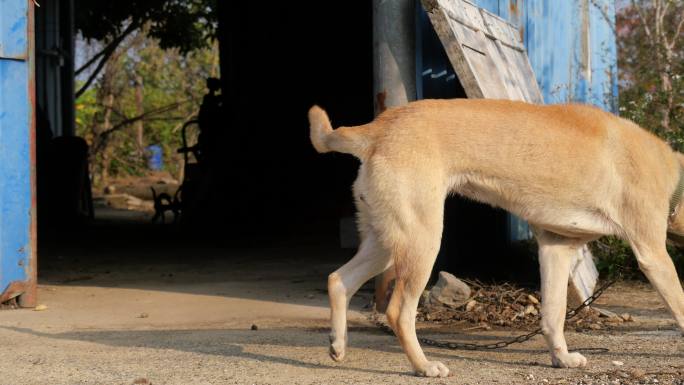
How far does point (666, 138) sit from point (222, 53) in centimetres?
903

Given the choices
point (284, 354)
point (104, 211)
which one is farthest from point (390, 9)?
point (104, 211)

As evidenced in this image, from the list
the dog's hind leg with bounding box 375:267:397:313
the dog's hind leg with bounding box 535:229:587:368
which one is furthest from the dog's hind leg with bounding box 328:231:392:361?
the dog's hind leg with bounding box 375:267:397:313

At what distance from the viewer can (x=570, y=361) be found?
502 cm

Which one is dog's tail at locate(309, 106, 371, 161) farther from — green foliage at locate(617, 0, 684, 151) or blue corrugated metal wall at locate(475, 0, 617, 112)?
green foliage at locate(617, 0, 684, 151)

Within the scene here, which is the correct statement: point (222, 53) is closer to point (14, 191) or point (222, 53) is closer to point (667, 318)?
point (14, 191)

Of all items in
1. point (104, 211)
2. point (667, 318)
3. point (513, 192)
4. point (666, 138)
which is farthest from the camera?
point (104, 211)

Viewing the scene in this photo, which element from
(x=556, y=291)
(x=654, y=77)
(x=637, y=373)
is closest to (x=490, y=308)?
(x=556, y=291)

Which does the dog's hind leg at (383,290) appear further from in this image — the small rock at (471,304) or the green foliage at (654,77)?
the green foliage at (654,77)

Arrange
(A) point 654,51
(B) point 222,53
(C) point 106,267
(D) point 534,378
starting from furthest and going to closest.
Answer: (B) point 222,53, (A) point 654,51, (C) point 106,267, (D) point 534,378

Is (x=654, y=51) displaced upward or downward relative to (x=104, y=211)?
upward

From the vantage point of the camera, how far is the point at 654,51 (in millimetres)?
10969

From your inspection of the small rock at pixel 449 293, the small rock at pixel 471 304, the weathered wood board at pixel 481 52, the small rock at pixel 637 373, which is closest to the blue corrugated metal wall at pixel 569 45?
the weathered wood board at pixel 481 52

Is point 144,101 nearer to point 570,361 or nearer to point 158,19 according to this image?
point 158,19

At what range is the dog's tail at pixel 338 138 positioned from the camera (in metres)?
5.02
